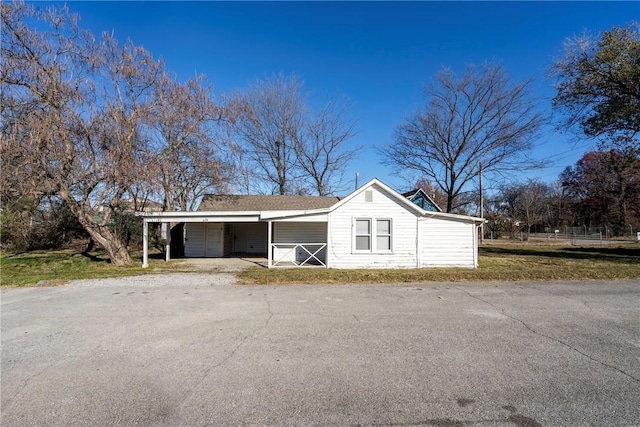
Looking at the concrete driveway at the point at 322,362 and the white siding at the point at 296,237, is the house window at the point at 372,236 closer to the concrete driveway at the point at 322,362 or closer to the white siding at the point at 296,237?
the white siding at the point at 296,237

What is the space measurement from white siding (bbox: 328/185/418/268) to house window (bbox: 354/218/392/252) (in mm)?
159

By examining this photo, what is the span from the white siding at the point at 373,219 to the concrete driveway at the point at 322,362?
616 centimetres

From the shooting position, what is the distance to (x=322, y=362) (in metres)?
4.03

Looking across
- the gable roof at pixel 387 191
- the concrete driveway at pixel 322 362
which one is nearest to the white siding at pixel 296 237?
the gable roof at pixel 387 191

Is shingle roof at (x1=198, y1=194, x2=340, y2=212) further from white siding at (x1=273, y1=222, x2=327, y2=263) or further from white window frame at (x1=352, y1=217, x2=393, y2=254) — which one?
white window frame at (x1=352, y1=217, x2=393, y2=254)

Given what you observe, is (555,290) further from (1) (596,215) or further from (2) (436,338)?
(1) (596,215)

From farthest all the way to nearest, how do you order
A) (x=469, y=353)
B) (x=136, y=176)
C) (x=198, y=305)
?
(x=136, y=176) → (x=198, y=305) → (x=469, y=353)

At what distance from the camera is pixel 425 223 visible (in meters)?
14.1

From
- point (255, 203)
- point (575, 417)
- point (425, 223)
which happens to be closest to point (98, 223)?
point (255, 203)

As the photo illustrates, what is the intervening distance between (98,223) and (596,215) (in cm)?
6593

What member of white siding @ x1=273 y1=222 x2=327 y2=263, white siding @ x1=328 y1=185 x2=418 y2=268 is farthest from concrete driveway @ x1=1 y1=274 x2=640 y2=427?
white siding @ x1=273 y1=222 x2=327 y2=263

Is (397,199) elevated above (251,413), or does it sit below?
above

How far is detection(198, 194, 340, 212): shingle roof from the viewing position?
19.6 m

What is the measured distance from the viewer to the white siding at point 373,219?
1376 cm
